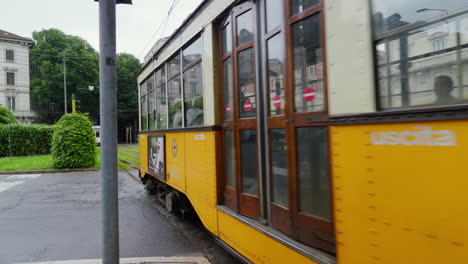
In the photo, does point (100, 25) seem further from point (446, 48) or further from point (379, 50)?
point (446, 48)

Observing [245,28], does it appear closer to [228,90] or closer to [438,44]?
[228,90]

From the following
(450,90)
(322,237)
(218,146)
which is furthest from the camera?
(218,146)

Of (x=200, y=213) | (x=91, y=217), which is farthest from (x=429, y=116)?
(x=91, y=217)

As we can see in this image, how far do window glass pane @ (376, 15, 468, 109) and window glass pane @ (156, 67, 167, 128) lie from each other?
4.36m

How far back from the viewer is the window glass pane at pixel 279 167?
252 centimetres

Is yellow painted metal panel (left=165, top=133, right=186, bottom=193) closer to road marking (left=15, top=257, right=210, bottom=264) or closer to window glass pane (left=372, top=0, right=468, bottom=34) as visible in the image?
road marking (left=15, top=257, right=210, bottom=264)

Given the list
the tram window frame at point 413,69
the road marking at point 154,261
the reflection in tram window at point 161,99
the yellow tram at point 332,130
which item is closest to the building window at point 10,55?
the reflection in tram window at point 161,99

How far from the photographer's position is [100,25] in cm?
261

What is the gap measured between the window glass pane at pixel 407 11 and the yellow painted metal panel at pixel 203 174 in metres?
2.18

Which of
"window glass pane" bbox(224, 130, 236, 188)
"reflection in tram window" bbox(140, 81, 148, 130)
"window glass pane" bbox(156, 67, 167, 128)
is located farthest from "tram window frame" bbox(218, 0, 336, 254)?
"reflection in tram window" bbox(140, 81, 148, 130)

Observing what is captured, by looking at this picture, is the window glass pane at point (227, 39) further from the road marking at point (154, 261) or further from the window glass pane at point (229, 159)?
the road marking at point (154, 261)

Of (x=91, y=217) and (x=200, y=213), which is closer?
(x=200, y=213)

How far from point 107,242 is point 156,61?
4.26 m

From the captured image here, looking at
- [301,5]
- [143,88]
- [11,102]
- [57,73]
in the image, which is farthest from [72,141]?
[11,102]
